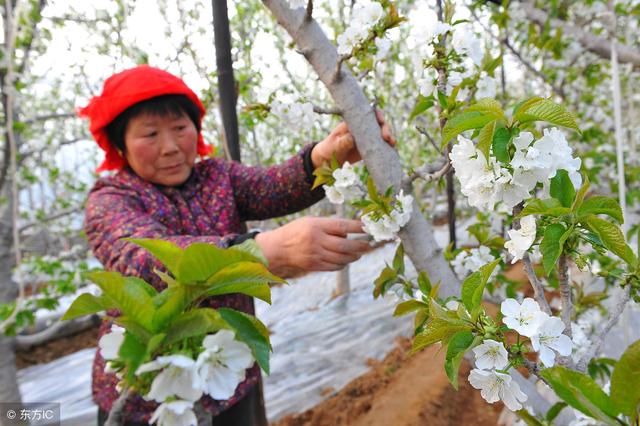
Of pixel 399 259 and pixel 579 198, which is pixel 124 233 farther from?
pixel 579 198

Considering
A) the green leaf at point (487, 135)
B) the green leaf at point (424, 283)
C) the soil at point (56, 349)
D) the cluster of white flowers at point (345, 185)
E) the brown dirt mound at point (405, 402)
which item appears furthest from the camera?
the soil at point (56, 349)

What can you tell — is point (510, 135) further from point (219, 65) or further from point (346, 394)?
point (346, 394)

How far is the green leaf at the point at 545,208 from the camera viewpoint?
1.74 ft

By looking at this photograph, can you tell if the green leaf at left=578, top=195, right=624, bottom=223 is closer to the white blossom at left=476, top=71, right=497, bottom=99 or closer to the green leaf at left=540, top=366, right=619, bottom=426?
the green leaf at left=540, top=366, right=619, bottom=426

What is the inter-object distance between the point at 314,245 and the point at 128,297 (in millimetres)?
580

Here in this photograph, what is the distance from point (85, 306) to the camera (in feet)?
1.47

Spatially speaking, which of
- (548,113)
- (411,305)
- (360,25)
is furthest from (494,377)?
(360,25)

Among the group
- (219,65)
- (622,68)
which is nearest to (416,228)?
(219,65)

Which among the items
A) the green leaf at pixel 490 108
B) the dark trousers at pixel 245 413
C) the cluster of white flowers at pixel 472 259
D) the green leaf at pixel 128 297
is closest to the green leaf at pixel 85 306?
the green leaf at pixel 128 297

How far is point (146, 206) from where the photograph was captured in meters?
1.33

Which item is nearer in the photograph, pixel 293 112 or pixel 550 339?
pixel 550 339

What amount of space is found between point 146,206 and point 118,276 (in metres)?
0.97

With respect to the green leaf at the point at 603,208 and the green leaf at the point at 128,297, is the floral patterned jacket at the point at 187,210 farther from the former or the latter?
the green leaf at the point at 603,208

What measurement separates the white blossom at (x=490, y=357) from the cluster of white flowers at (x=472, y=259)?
0.59m
